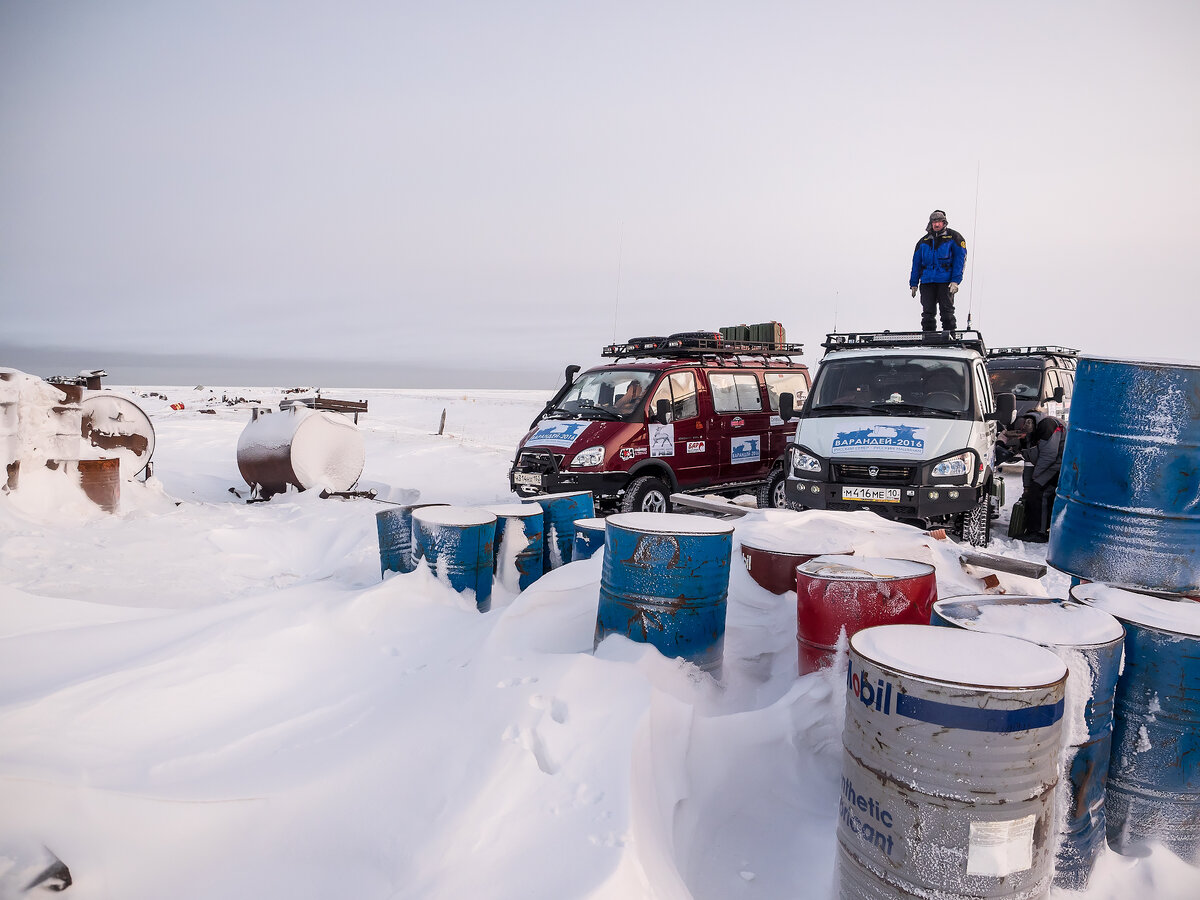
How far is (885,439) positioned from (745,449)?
9.36 feet

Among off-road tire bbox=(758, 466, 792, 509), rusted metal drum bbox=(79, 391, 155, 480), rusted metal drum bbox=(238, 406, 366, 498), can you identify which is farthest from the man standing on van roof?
rusted metal drum bbox=(79, 391, 155, 480)

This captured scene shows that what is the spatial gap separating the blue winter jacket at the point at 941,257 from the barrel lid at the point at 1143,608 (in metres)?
8.23

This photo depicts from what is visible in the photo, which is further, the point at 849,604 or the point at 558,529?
the point at 558,529

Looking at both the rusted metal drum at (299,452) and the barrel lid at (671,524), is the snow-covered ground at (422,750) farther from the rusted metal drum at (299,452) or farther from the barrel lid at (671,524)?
the rusted metal drum at (299,452)

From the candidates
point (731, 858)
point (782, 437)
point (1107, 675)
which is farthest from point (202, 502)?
point (1107, 675)

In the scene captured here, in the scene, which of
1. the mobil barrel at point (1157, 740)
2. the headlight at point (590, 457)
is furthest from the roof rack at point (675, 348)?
the mobil barrel at point (1157, 740)

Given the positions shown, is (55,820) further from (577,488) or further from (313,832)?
(577,488)

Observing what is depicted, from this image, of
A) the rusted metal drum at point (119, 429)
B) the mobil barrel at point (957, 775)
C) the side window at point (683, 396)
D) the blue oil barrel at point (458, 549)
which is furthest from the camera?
the rusted metal drum at point (119, 429)

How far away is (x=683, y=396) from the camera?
31.1ft

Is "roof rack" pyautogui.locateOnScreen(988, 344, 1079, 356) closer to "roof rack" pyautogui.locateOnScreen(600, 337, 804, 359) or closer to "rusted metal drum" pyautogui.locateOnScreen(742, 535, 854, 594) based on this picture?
"roof rack" pyautogui.locateOnScreen(600, 337, 804, 359)

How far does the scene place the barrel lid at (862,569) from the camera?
138 inches

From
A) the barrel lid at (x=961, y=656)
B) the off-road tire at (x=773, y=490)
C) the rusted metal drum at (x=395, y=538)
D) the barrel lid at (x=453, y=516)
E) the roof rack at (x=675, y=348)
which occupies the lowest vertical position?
the off-road tire at (x=773, y=490)

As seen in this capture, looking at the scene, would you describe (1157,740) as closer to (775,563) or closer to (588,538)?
(775,563)

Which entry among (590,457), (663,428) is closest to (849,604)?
(590,457)
